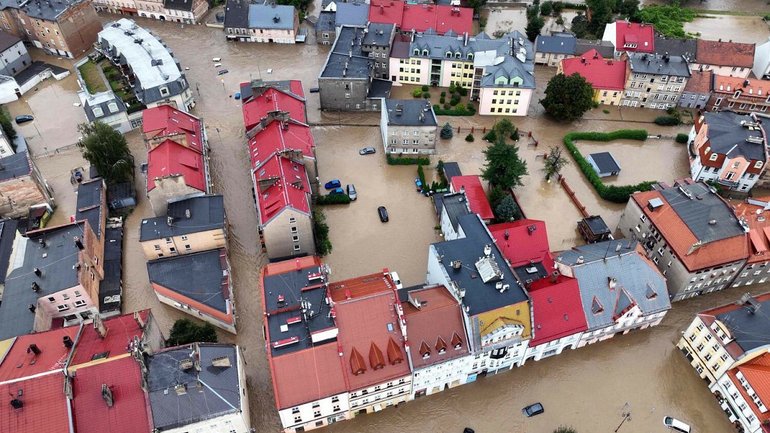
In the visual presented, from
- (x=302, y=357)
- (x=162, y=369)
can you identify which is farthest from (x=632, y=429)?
(x=162, y=369)

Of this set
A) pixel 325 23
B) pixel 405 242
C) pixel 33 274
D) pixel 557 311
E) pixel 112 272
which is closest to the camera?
pixel 557 311

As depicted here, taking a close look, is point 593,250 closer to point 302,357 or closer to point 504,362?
point 504,362

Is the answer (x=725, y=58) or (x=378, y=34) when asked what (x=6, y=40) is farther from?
(x=725, y=58)

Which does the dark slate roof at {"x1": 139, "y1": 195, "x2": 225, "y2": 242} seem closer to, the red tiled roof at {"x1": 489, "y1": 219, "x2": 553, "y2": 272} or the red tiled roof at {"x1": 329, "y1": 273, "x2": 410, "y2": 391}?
the red tiled roof at {"x1": 329, "y1": 273, "x2": 410, "y2": 391}

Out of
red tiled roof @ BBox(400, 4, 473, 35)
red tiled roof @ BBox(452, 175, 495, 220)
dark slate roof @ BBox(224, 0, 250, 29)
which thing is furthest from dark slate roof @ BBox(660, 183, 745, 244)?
dark slate roof @ BBox(224, 0, 250, 29)

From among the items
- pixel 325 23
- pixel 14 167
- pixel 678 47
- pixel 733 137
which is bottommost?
pixel 733 137

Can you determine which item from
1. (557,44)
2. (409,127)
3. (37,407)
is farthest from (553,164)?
(37,407)
